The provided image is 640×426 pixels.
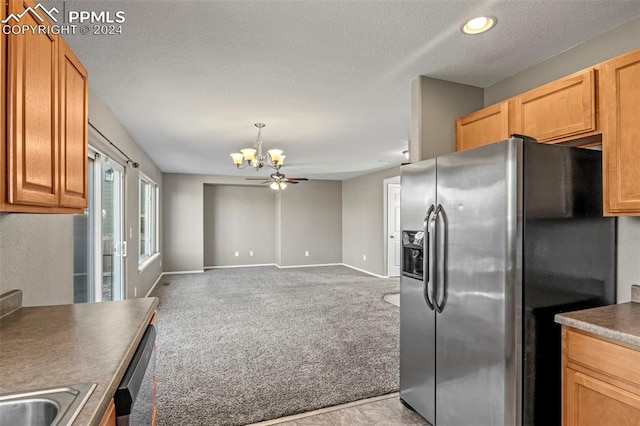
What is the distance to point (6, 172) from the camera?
1025mm

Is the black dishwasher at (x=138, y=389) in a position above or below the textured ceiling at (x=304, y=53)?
below

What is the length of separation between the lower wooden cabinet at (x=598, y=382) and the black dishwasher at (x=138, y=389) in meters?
1.83

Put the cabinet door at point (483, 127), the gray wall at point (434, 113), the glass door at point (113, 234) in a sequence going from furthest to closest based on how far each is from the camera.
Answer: the glass door at point (113, 234) < the gray wall at point (434, 113) < the cabinet door at point (483, 127)

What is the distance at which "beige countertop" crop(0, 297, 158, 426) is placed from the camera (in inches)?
36.8

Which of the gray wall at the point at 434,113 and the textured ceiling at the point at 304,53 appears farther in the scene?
the gray wall at the point at 434,113

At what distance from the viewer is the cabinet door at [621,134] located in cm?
155

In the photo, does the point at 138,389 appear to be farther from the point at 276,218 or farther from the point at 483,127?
the point at 276,218

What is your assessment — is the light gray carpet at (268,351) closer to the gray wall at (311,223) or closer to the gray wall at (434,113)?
the gray wall at (434,113)

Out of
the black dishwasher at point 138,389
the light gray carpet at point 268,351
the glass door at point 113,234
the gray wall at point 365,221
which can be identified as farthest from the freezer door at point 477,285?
the gray wall at point 365,221

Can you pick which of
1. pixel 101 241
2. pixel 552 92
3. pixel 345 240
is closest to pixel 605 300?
pixel 552 92

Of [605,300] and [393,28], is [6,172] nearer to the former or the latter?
[393,28]

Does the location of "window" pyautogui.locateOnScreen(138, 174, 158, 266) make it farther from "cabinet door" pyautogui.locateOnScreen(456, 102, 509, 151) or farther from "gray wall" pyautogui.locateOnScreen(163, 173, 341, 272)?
"cabinet door" pyautogui.locateOnScreen(456, 102, 509, 151)

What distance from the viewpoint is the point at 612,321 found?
1474 millimetres

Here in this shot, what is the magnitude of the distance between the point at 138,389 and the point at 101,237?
2696 mm
